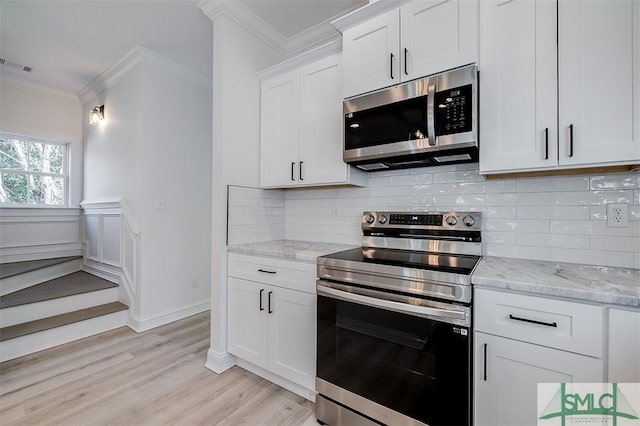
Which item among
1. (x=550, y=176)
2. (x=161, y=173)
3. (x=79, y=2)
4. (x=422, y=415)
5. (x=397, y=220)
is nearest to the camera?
(x=422, y=415)

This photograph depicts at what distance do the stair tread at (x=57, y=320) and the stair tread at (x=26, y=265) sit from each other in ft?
2.28

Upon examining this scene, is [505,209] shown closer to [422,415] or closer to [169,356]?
[422,415]

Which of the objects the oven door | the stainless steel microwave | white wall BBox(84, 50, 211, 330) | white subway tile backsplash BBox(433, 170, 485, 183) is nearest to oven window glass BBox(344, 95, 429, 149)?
the stainless steel microwave

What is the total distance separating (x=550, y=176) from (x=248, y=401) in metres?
2.23

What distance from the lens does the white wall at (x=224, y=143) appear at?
7.18ft

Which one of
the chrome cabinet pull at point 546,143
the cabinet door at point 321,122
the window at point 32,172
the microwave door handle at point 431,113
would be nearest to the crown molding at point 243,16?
the cabinet door at point 321,122

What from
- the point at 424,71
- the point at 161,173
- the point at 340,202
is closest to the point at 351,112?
the point at 424,71

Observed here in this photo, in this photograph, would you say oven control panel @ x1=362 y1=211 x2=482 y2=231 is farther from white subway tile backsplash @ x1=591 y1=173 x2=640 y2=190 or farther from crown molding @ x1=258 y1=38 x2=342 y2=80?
crown molding @ x1=258 y1=38 x2=342 y2=80

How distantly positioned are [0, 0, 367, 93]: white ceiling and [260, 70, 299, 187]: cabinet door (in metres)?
0.61

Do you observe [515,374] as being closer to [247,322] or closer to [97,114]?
[247,322]

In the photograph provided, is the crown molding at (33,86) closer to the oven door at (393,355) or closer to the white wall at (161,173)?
the white wall at (161,173)

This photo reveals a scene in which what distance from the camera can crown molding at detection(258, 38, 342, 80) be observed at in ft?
6.75

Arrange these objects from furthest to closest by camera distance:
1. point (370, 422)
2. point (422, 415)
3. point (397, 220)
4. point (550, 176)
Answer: point (397, 220)
point (550, 176)
point (370, 422)
point (422, 415)

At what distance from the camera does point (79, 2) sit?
7.43ft
